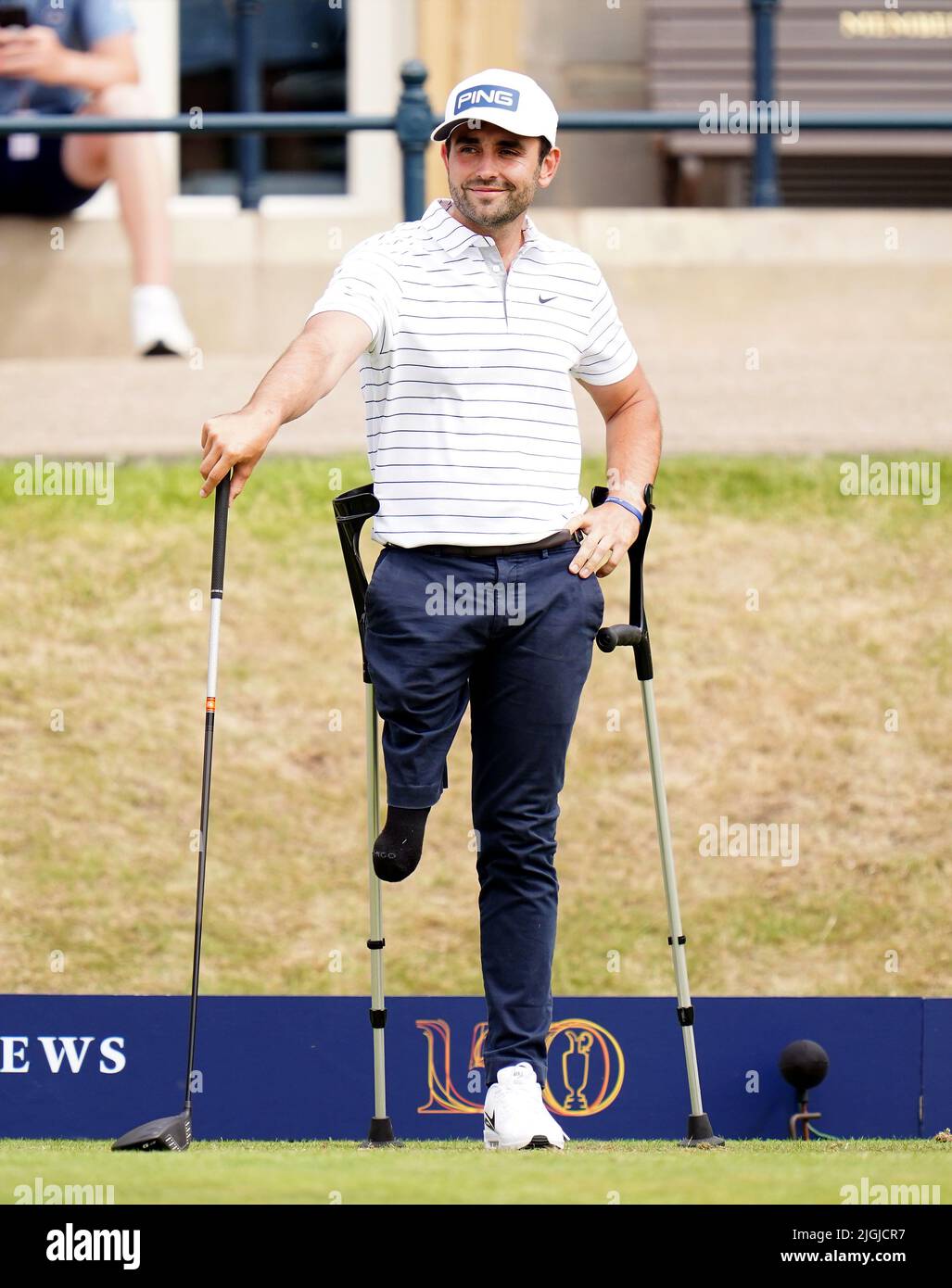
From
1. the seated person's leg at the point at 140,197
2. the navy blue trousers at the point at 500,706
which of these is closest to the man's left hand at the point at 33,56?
the seated person's leg at the point at 140,197

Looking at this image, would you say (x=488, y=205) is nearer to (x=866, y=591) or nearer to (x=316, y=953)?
(x=316, y=953)

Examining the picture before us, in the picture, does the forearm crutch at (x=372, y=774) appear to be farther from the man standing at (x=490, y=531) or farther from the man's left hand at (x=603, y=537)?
the man's left hand at (x=603, y=537)

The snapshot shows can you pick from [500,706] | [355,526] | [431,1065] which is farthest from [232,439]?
[431,1065]

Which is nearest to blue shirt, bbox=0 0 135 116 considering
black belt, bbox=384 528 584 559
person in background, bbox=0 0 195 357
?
person in background, bbox=0 0 195 357

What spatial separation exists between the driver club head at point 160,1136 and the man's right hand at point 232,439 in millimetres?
1323

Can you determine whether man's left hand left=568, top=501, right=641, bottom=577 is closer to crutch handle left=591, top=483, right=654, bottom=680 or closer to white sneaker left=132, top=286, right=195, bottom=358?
crutch handle left=591, top=483, right=654, bottom=680

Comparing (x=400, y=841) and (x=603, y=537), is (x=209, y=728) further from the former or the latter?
(x=603, y=537)

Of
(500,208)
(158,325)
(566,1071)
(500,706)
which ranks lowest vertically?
(566,1071)

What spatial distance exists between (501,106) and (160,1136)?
7.20ft

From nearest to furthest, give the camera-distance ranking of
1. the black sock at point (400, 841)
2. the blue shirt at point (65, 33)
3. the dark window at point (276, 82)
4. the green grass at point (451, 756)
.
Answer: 1. the black sock at point (400, 841)
2. the green grass at point (451, 756)
3. the blue shirt at point (65, 33)
4. the dark window at point (276, 82)

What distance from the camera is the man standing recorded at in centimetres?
412

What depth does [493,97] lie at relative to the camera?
13.4 ft

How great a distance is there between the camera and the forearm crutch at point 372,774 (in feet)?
14.4

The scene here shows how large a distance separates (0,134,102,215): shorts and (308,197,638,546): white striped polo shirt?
560cm
